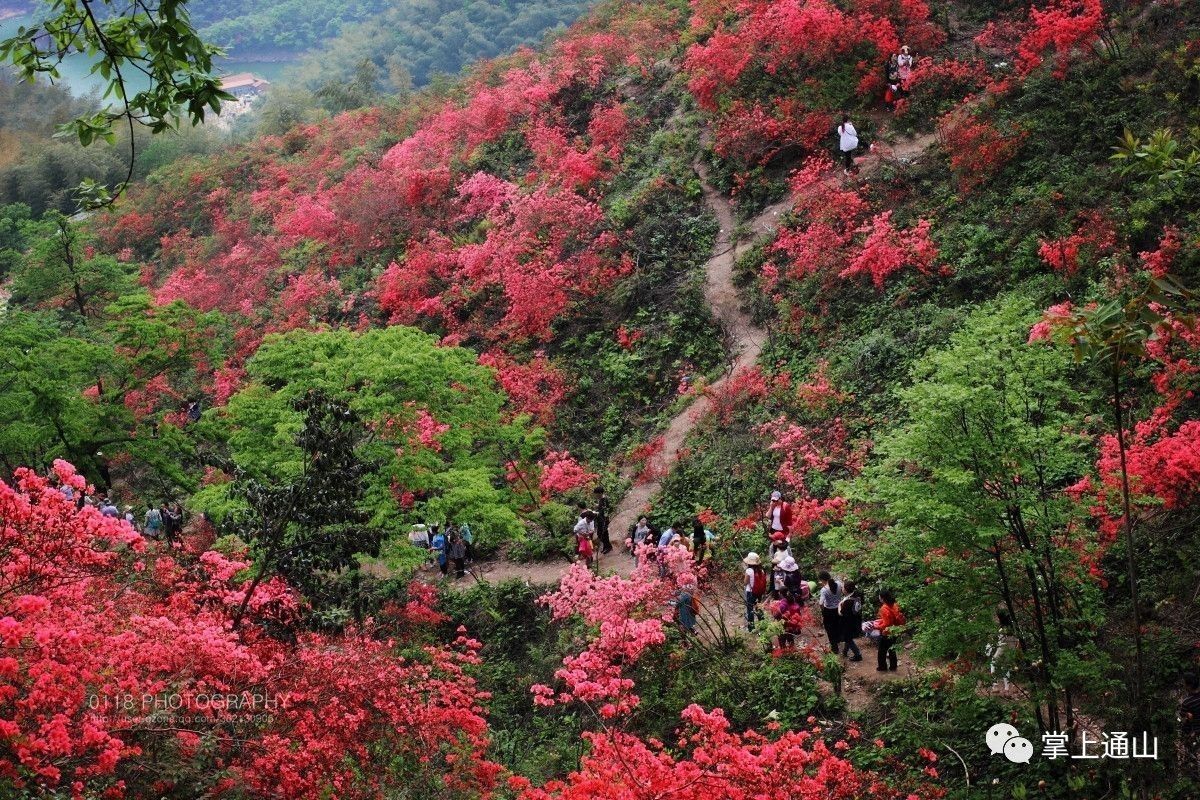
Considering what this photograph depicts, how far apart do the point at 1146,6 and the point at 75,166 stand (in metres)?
44.8

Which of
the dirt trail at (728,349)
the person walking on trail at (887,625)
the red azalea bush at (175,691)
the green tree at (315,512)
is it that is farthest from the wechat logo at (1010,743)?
the dirt trail at (728,349)

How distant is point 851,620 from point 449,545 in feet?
28.1

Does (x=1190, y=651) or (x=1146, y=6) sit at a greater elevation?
(x=1146, y=6)

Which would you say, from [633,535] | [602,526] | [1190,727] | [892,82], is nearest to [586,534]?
[602,526]

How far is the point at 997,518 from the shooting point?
9211 millimetres

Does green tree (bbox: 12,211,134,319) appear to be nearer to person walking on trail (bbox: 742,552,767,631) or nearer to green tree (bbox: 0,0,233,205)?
person walking on trail (bbox: 742,552,767,631)

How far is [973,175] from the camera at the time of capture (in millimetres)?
19812

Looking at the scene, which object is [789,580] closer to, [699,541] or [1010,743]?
[699,541]

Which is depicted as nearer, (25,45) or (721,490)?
(25,45)

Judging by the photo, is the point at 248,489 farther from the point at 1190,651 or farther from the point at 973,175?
the point at 973,175

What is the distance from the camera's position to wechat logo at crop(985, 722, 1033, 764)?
957cm

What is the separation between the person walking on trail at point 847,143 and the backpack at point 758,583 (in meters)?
11.3

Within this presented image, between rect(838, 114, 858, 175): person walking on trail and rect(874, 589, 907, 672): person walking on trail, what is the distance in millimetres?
12369

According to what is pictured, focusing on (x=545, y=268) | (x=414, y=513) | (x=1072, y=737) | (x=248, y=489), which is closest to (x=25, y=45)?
(x=248, y=489)
